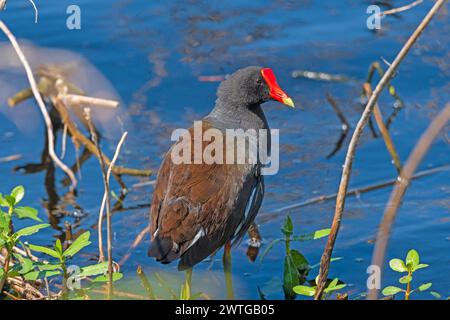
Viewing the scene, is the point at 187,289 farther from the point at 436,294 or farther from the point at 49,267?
the point at 436,294

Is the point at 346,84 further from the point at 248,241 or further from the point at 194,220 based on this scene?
the point at 194,220

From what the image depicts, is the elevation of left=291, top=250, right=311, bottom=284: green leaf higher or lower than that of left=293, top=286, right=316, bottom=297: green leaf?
higher

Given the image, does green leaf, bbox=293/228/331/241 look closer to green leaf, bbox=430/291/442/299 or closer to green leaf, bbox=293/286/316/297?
green leaf, bbox=293/286/316/297

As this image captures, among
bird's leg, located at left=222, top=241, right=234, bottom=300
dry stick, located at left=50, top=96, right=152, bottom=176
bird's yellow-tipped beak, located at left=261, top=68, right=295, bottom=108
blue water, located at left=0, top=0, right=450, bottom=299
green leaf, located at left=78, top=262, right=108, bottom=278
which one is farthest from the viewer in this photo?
dry stick, located at left=50, top=96, right=152, bottom=176

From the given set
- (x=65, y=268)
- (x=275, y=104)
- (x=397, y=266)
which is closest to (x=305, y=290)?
(x=397, y=266)

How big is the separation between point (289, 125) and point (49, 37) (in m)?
1.97

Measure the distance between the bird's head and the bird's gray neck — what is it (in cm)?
3

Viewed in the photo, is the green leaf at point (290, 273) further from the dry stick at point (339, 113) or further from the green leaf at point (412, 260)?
the dry stick at point (339, 113)

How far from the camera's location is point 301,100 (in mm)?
6203

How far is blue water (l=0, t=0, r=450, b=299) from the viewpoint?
4.71 m

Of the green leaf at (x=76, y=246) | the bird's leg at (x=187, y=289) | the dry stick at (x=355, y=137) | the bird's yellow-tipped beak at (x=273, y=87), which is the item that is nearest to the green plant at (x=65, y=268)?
the green leaf at (x=76, y=246)

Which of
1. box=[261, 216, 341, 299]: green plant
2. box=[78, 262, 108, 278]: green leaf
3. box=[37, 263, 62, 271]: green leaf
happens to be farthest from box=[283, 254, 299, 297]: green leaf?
box=[37, 263, 62, 271]: green leaf

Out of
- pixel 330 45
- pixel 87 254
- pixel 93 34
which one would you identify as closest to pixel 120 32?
pixel 93 34

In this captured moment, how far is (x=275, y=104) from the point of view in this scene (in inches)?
245
